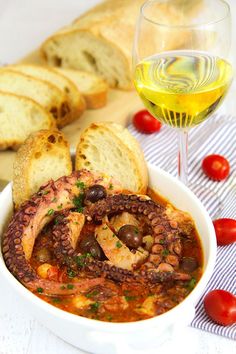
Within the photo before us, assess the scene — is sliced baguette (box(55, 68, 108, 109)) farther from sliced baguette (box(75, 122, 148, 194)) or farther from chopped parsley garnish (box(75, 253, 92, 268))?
chopped parsley garnish (box(75, 253, 92, 268))

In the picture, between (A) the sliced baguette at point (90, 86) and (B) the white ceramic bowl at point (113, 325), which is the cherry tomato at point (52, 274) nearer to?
(B) the white ceramic bowl at point (113, 325)

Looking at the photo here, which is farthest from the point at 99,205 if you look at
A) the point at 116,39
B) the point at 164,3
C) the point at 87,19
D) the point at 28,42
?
the point at 28,42

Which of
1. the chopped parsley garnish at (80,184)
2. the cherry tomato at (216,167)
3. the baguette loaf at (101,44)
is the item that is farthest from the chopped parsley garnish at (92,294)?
the baguette loaf at (101,44)

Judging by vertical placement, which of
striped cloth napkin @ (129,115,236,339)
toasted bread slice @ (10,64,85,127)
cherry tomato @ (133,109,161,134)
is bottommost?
striped cloth napkin @ (129,115,236,339)

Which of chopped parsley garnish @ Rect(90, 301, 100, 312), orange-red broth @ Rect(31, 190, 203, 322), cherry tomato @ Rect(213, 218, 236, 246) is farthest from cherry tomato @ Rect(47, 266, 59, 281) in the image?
cherry tomato @ Rect(213, 218, 236, 246)

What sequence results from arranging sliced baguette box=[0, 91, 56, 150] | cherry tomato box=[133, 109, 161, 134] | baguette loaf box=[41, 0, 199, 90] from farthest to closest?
baguette loaf box=[41, 0, 199, 90] < cherry tomato box=[133, 109, 161, 134] < sliced baguette box=[0, 91, 56, 150]

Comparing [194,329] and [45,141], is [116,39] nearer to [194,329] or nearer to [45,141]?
[45,141]

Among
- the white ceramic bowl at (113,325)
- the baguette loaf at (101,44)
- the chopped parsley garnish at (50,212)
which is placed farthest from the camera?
the baguette loaf at (101,44)
